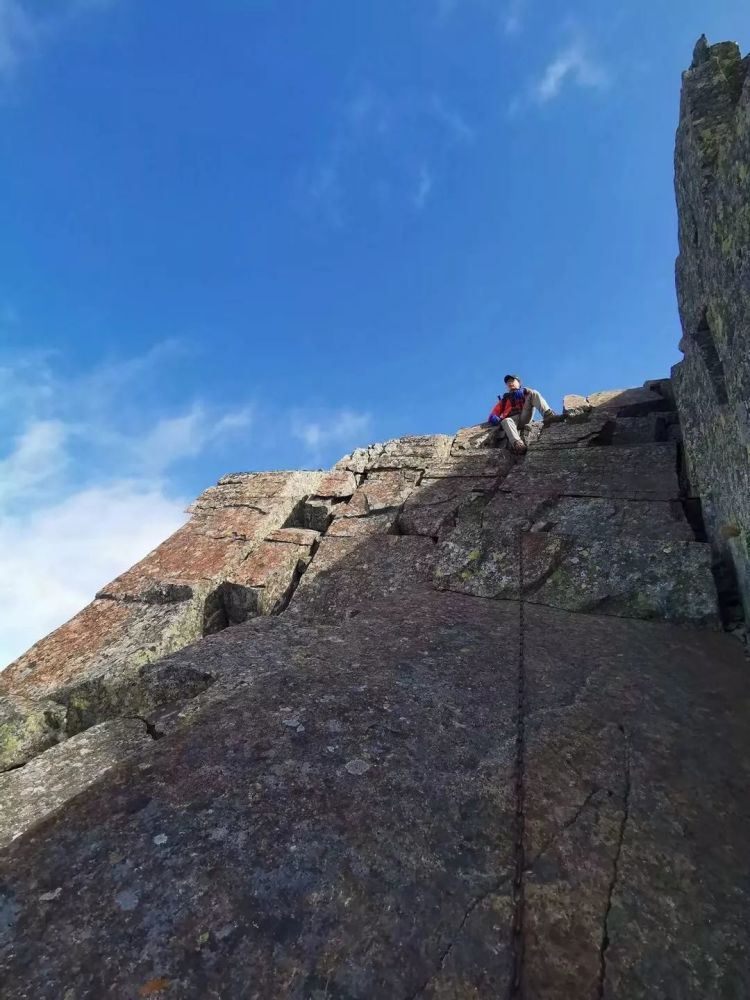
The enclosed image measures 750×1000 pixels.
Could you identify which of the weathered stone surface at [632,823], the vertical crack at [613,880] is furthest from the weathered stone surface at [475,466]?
the vertical crack at [613,880]

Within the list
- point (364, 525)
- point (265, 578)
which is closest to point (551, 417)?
point (364, 525)

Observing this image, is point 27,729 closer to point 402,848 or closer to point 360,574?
point 360,574

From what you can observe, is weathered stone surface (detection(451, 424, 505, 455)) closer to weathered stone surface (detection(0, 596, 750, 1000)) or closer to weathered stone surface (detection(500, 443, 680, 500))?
weathered stone surface (detection(500, 443, 680, 500))

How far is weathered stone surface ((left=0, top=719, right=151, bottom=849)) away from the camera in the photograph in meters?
Answer: 2.29

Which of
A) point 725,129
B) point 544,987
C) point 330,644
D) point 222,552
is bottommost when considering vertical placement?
point 544,987

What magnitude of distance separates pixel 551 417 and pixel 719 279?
16.0 feet

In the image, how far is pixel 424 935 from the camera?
5.56ft

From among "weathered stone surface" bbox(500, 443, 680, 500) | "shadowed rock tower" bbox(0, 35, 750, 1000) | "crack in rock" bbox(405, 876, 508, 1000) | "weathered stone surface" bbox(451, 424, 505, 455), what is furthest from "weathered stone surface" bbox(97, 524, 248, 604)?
"crack in rock" bbox(405, 876, 508, 1000)

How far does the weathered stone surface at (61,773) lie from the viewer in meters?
2.29

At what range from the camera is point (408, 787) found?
233 centimetres

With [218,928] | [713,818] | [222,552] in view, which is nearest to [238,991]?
[218,928]

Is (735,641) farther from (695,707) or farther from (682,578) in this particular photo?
(695,707)

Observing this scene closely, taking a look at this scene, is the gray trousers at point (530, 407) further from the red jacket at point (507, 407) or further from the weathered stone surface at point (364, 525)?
the weathered stone surface at point (364, 525)

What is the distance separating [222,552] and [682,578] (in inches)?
185
